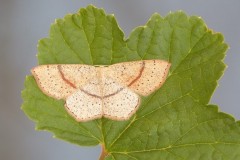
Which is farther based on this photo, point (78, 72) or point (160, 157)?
point (160, 157)

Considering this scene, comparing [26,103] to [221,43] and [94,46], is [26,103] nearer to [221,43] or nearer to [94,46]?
[94,46]

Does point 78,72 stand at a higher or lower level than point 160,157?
higher

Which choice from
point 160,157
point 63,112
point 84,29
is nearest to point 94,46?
point 84,29
